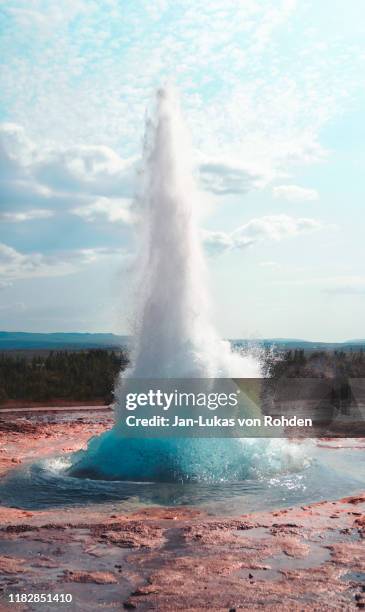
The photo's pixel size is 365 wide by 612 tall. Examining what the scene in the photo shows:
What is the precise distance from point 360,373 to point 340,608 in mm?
28264

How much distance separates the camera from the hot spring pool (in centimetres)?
1145

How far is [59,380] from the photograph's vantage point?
35844 mm

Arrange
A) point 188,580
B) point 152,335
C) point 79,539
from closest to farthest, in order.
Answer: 1. point 188,580
2. point 79,539
3. point 152,335

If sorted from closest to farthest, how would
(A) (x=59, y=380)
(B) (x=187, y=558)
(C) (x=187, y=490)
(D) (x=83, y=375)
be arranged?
(B) (x=187, y=558), (C) (x=187, y=490), (A) (x=59, y=380), (D) (x=83, y=375)

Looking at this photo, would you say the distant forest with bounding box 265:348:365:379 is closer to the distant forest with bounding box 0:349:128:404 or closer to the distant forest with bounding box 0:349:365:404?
the distant forest with bounding box 0:349:365:404

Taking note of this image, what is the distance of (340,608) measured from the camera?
257 inches

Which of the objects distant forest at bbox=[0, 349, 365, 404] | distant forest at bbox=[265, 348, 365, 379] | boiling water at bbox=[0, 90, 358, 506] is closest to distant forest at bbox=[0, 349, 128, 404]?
distant forest at bbox=[0, 349, 365, 404]

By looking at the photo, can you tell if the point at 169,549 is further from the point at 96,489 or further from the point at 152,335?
the point at 152,335

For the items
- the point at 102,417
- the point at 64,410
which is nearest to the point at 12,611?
the point at 102,417

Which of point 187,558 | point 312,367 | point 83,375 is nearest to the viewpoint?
point 187,558

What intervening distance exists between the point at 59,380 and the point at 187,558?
28.7 metres

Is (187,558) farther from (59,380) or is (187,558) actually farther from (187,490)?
(59,380)

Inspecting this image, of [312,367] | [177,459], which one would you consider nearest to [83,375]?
[312,367]

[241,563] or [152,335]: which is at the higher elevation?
[152,335]
